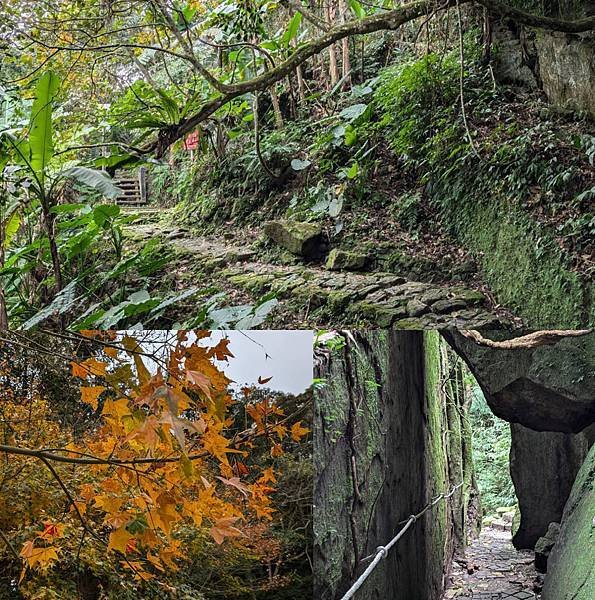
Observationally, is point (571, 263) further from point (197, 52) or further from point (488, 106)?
point (197, 52)

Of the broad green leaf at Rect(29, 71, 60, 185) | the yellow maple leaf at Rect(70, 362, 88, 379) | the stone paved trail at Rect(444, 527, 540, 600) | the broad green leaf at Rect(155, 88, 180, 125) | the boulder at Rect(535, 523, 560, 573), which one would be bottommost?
the stone paved trail at Rect(444, 527, 540, 600)

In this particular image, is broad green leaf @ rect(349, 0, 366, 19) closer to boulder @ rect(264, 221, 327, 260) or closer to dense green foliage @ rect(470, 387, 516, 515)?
boulder @ rect(264, 221, 327, 260)

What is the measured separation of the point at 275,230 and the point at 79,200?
2.50ft

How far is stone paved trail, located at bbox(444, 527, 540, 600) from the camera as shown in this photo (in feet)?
4.94

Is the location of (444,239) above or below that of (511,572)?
above

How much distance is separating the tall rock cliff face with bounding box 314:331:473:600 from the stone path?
0.21m

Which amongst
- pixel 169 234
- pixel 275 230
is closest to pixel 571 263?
pixel 275 230

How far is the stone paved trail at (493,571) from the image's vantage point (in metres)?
1.51

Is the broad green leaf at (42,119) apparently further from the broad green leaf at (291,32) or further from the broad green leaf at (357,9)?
the broad green leaf at (357,9)

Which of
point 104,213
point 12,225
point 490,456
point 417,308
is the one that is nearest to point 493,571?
point 490,456

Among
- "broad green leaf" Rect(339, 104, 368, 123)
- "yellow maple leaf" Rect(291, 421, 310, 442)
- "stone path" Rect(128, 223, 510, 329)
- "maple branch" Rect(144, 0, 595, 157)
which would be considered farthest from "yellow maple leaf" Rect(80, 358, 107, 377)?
"broad green leaf" Rect(339, 104, 368, 123)

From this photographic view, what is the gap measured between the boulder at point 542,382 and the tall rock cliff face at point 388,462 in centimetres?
14

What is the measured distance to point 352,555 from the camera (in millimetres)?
1589

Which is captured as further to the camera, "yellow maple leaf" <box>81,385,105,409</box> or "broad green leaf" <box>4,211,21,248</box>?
"broad green leaf" <box>4,211,21,248</box>
